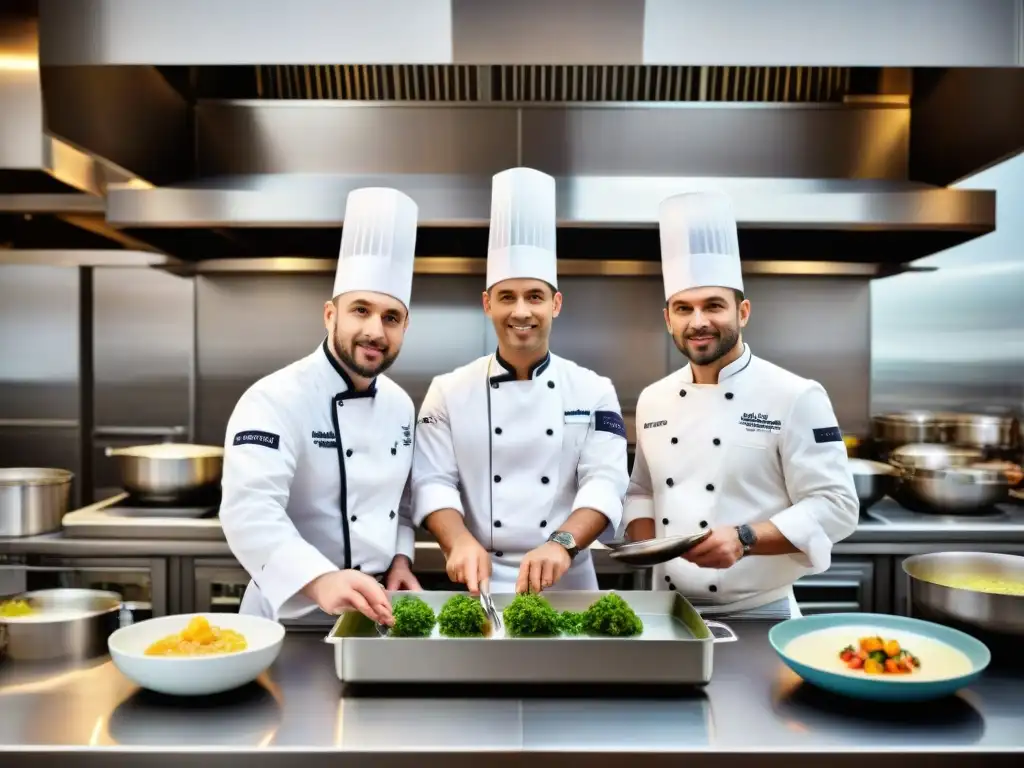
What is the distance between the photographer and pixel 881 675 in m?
1.43

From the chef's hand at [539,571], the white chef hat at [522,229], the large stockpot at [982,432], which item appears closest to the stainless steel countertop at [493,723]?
the chef's hand at [539,571]

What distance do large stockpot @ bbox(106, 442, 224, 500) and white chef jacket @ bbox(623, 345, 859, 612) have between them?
1869mm

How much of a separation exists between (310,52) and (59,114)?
41.0 inches

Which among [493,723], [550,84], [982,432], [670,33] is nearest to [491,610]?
[493,723]

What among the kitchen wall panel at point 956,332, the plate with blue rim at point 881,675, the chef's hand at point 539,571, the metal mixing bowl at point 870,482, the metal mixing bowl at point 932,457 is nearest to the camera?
the plate with blue rim at point 881,675

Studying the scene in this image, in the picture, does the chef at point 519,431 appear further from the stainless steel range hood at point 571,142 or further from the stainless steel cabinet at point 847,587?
the stainless steel range hood at point 571,142

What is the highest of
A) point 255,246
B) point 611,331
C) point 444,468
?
point 255,246

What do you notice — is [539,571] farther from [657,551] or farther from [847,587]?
[847,587]

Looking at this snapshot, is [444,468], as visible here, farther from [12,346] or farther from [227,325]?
[12,346]

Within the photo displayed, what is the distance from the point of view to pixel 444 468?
92.4 inches

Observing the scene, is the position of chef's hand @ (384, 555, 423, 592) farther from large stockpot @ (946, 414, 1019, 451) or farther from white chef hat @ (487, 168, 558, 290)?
large stockpot @ (946, 414, 1019, 451)

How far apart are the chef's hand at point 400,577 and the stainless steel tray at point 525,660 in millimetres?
596

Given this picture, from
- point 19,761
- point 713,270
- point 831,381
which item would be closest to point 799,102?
point 831,381

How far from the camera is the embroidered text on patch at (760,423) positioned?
7.21ft
